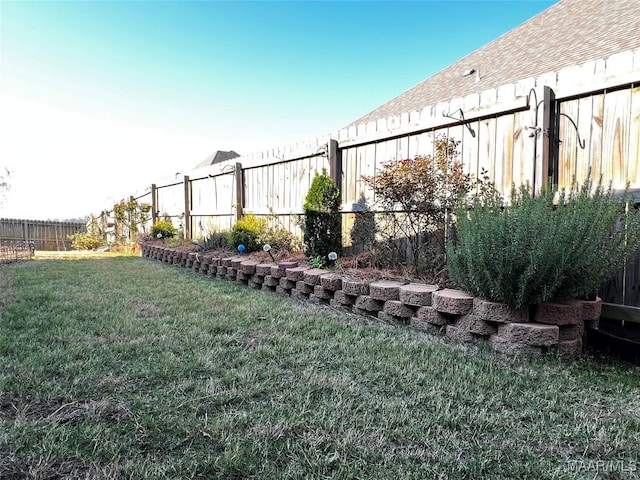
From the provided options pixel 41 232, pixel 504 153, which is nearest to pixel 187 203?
pixel 504 153

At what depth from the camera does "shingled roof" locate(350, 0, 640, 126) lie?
536 cm

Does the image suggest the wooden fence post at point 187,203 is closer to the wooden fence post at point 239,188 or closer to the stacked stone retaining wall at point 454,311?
the wooden fence post at point 239,188

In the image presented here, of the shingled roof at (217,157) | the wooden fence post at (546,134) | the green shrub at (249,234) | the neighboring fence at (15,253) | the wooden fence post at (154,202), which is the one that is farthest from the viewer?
the shingled roof at (217,157)

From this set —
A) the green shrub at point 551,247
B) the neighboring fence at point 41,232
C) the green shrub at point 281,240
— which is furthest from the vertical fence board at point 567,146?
the neighboring fence at point 41,232

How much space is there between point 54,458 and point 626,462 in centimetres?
198

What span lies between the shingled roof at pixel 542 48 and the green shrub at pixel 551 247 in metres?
3.99

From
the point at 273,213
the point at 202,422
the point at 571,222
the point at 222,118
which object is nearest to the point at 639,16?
the point at 571,222

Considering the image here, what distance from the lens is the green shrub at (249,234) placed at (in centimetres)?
564

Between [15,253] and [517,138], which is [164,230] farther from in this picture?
[517,138]

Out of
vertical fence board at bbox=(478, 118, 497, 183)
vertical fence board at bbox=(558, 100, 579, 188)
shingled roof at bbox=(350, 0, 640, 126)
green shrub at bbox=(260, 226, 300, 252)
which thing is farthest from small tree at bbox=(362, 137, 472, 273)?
shingled roof at bbox=(350, 0, 640, 126)

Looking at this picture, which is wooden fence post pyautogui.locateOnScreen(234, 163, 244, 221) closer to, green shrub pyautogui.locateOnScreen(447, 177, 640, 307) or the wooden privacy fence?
the wooden privacy fence

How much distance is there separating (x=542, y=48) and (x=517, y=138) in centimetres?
480

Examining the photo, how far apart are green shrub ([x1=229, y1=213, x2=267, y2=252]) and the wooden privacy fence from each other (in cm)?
48

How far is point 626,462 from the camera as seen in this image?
1.28 metres
